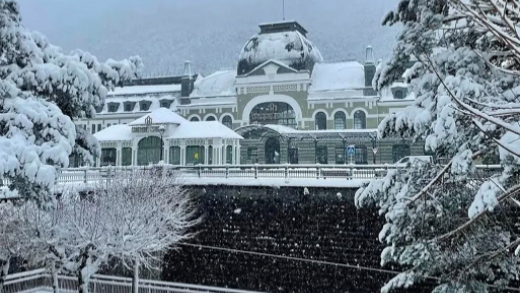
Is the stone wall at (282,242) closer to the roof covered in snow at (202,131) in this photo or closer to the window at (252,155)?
the roof covered in snow at (202,131)

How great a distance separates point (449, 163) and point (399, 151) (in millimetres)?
29294

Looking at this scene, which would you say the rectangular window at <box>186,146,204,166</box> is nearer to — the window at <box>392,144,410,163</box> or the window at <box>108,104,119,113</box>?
the window at <box>392,144,410,163</box>

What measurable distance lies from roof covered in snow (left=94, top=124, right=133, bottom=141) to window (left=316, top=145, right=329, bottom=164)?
1422cm

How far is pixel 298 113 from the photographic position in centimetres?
3928

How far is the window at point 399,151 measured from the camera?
3510 centimetres

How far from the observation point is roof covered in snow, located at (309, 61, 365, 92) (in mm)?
39469

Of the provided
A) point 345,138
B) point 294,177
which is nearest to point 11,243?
point 294,177

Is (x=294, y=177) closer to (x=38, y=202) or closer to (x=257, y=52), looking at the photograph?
(x=38, y=202)

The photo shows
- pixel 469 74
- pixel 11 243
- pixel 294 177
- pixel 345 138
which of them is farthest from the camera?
pixel 345 138

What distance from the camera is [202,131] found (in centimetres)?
3158

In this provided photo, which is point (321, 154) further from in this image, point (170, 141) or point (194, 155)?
point (170, 141)

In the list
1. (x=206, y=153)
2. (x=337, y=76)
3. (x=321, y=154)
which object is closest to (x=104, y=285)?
(x=206, y=153)

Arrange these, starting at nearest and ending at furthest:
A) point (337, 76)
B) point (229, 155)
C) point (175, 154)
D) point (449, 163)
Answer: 1. point (449, 163)
2. point (175, 154)
3. point (229, 155)
4. point (337, 76)

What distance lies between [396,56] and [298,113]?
101 feet
